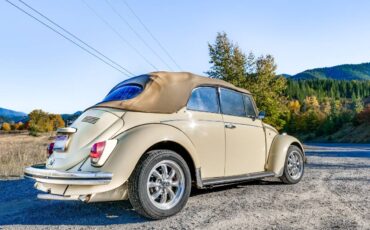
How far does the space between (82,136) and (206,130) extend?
1.62m

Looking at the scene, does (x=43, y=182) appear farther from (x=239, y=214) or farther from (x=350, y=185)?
(x=350, y=185)

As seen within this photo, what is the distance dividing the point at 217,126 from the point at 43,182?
2.37m

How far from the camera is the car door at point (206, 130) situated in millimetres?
4656

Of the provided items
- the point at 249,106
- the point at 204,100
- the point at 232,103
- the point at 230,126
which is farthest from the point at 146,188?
the point at 249,106

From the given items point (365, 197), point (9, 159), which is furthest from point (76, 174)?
point (9, 159)

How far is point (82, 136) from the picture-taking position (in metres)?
4.20

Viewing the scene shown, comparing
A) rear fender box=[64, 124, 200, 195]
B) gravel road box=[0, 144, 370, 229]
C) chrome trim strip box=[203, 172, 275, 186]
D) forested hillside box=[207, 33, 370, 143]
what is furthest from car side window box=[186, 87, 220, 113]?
forested hillside box=[207, 33, 370, 143]

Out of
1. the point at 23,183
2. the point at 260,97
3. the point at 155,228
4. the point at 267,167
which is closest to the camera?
the point at 155,228

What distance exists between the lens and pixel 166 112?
4508 mm

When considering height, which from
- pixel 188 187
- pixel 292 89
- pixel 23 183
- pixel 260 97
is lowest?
pixel 23 183

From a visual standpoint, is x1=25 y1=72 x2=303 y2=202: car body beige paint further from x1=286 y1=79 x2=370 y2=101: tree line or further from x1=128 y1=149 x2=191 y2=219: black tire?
x1=286 y1=79 x2=370 y2=101: tree line

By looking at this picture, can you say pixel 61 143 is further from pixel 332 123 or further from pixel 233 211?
pixel 332 123

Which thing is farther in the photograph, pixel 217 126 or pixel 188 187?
pixel 217 126

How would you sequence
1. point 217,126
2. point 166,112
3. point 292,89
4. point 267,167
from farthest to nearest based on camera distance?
point 292,89, point 267,167, point 217,126, point 166,112
